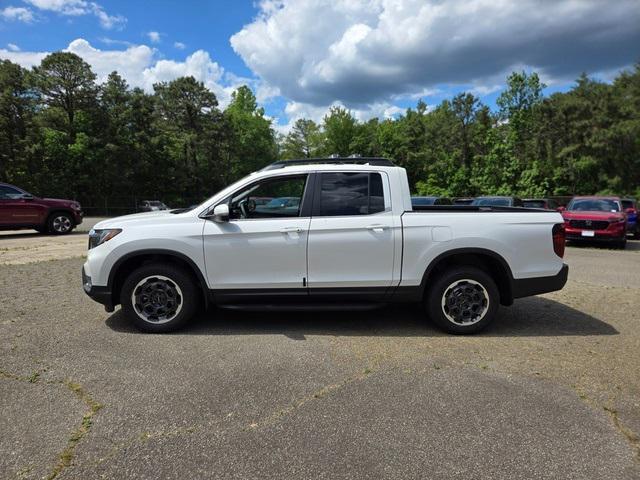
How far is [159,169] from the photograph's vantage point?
148 ft

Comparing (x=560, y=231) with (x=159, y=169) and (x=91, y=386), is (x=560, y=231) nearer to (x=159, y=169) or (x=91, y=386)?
(x=91, y=386)

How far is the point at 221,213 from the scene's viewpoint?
468cm

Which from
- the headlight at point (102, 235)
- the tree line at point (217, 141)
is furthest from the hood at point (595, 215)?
the tree line at point (217, 141)

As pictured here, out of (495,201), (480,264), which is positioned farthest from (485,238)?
(495,201)

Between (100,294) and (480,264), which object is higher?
(480,264)

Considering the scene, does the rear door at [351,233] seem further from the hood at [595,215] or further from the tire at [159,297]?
the hood at [595,215]

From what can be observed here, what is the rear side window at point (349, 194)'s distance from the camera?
16.0 feet

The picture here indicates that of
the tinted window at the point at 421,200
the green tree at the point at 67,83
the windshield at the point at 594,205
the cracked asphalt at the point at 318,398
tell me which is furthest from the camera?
the green tree at the point at 67,83

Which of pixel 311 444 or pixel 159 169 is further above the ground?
pixel 159 169

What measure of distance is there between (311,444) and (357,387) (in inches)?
34.4

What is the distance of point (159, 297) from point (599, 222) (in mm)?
13917

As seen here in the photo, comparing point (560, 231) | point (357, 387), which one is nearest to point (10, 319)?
point (357, 387)

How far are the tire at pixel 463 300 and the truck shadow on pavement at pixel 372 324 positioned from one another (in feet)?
0.61

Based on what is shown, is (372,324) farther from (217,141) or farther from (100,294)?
(217,141)
